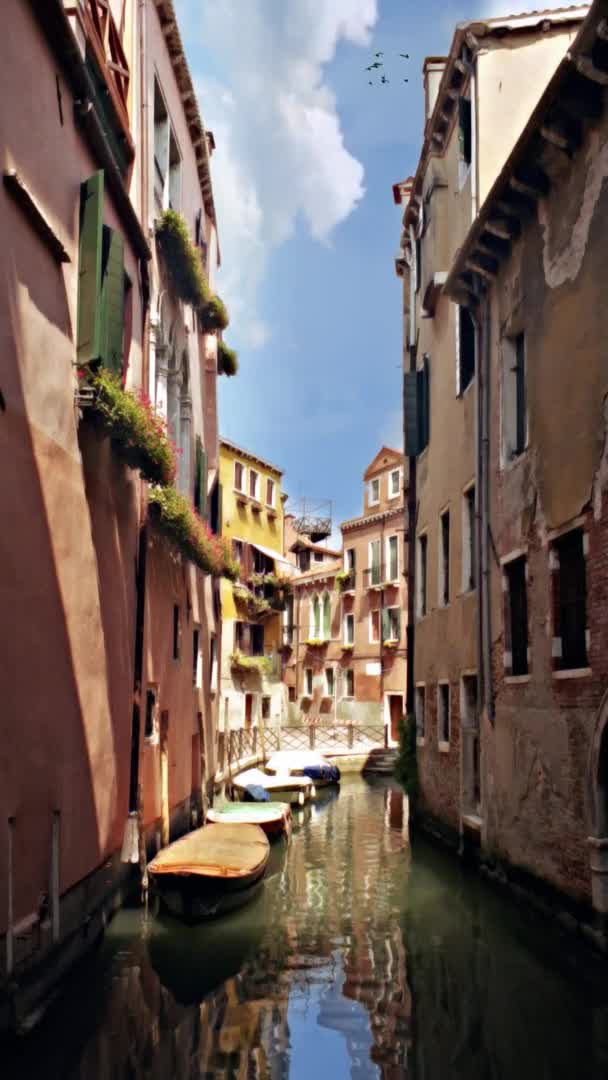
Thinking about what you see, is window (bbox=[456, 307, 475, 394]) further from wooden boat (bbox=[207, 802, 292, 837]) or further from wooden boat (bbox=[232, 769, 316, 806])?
wooden boat (bbox=[232, 769, 316, 806])

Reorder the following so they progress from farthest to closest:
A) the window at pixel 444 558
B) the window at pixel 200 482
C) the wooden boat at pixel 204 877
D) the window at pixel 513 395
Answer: the window at pixel 200 482
the window at pixel 444 558
the window at pixel 513 395
the wooden boat at pixel 204 877

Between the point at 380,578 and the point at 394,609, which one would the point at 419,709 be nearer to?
the point at 394,609

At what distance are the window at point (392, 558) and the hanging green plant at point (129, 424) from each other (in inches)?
951

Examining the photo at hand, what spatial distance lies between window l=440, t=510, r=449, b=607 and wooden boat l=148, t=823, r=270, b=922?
4807 millimetres

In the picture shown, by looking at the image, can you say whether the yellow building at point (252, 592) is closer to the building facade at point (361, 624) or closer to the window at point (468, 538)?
the building facade at point (361, 624)

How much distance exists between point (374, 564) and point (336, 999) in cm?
2759

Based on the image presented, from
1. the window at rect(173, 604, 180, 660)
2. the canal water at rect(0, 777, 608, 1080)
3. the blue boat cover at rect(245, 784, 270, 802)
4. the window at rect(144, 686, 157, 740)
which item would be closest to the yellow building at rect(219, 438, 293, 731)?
the blue boat cover at rect(245, 784, 270, 802)

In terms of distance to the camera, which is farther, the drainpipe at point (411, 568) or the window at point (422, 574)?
the drainpipe at point (411, 568)

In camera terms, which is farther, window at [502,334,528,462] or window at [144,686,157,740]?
window at [144,686,157,740]

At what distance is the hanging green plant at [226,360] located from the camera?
1794 centimetres

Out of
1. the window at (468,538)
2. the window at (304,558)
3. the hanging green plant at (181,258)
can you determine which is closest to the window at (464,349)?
the window at (468,538)

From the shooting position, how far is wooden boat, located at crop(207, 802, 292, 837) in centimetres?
1409

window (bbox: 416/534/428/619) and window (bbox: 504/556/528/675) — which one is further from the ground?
window (bbox: 416/534/428/619)

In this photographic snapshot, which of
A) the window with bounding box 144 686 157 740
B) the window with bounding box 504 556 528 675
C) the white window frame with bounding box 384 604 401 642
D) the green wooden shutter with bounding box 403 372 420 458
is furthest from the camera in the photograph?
the white window frame with bounding box 384 604 401 642
